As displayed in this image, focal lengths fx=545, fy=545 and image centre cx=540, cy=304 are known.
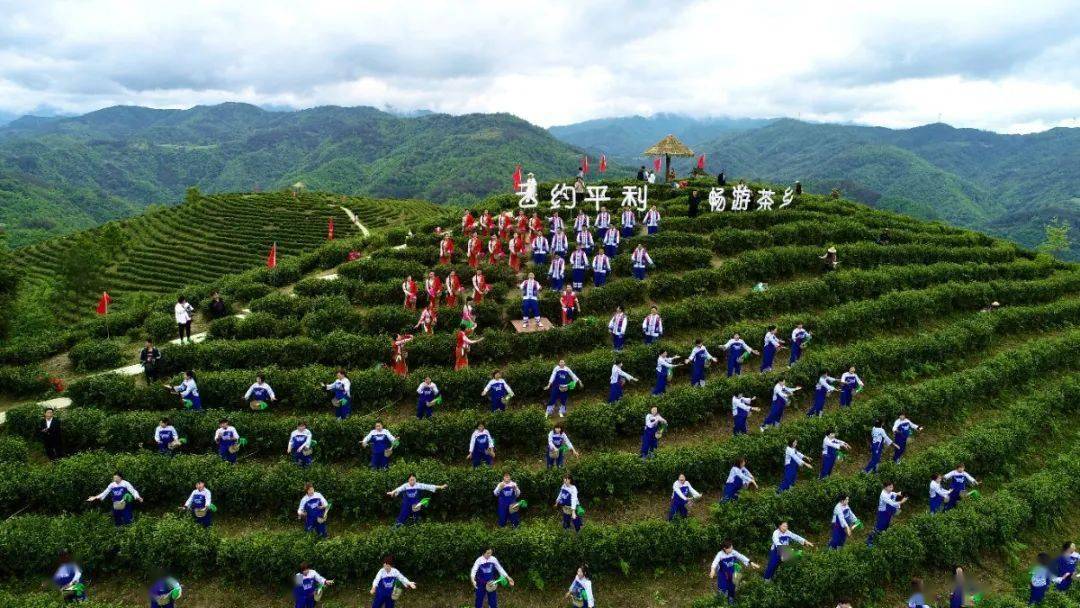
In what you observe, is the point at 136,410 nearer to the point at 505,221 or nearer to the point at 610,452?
the point at 610,452

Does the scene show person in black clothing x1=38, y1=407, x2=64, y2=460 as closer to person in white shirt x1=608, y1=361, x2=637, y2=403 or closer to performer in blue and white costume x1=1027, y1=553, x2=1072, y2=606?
person in white shirt x1=608, y1=361, x2=637, y2=403

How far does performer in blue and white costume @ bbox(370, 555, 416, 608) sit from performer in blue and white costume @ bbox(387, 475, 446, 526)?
1782mm

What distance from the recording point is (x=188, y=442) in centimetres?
1372

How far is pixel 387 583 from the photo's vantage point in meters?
9.23

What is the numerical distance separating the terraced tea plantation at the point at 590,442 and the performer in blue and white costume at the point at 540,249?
1479 millimetres

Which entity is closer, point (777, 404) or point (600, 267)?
point (777, 404)

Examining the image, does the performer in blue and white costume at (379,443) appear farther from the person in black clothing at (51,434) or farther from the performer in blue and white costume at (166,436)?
the person in black clothing at (51,434)

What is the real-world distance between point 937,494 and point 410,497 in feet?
37.0

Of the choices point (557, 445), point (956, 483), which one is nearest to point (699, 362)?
point (557, 445)

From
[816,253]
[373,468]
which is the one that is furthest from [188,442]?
[816,253]

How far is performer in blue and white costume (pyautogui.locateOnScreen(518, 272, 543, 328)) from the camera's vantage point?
713 inches

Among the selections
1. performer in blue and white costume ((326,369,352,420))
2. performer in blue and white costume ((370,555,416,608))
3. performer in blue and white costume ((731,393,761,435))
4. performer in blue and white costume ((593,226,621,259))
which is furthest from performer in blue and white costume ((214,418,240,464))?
performer in blue and white costume ((593,226,621,259))

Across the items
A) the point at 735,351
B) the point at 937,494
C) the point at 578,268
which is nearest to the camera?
the point at 937,494

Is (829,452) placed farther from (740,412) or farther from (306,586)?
(306,586)
